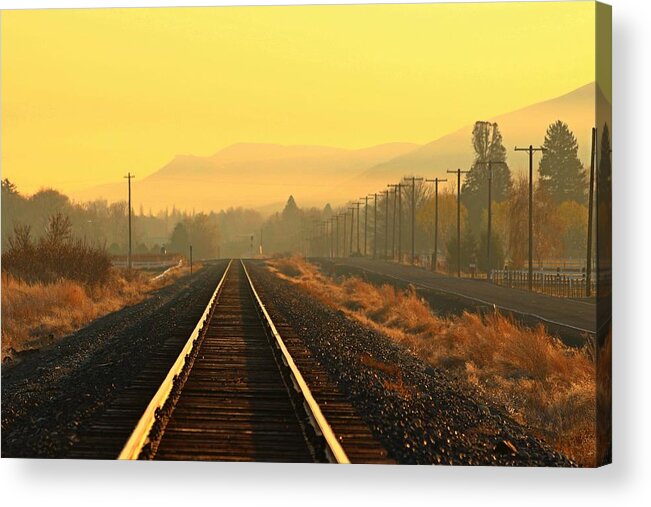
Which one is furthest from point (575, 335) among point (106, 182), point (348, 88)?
point (106, 182)

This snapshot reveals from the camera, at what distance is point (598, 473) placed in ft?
35.4

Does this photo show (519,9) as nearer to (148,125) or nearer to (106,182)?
(148,125)

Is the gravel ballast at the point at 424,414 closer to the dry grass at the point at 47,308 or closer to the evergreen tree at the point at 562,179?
the dry grass at the point at 47,308

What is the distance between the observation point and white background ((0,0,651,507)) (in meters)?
10.3

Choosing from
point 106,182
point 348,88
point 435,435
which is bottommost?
point 435,435

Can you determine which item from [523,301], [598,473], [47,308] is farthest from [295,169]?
[523,301]

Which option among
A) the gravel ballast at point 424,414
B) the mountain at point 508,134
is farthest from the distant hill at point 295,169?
the gravel ballast at point 424,414

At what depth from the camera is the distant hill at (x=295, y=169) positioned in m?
14.2

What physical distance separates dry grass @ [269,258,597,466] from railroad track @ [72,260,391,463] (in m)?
1.75

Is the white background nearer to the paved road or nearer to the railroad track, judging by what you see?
the railroad track

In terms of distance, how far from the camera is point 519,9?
1198cm

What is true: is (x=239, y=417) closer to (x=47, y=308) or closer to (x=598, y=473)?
(x=598, y=473)

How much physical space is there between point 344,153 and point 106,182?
378cm

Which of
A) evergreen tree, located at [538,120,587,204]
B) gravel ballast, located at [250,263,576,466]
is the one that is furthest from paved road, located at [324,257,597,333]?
evergreen tree, located at [538,120,587,204]
